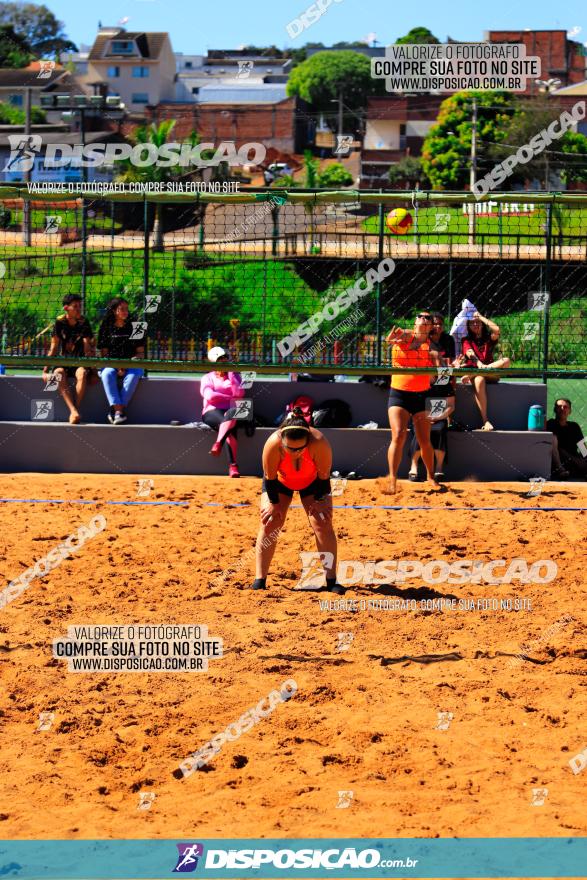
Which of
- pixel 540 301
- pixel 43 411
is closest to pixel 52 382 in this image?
pixel 43 411

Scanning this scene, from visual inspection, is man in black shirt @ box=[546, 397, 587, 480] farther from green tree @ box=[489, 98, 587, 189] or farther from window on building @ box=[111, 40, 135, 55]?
window on building @ box=[111, 40, 135, 55]

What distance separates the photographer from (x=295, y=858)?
5074 mm

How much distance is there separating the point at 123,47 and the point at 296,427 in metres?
80.3

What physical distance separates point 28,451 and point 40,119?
58672mm

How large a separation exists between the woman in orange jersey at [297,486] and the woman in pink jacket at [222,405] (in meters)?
4.19

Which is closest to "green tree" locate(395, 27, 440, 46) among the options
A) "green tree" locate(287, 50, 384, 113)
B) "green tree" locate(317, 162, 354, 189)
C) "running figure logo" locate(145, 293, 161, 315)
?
"green tree" locate(287, 50, 384, 113)

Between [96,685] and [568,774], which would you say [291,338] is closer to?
[96,685]

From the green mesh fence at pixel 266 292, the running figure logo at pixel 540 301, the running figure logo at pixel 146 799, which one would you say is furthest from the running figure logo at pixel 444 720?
the running figure logo at pixel 540 301

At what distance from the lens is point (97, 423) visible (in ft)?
44.5

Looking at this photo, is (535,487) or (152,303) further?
(152,303)

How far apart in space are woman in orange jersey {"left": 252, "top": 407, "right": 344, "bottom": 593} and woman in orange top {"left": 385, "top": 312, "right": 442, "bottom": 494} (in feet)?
10.4

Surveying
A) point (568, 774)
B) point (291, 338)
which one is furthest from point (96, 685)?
point (291, 338)

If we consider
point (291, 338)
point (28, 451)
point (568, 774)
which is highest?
point (291, 338)

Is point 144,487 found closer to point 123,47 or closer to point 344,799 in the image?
point 344,799
